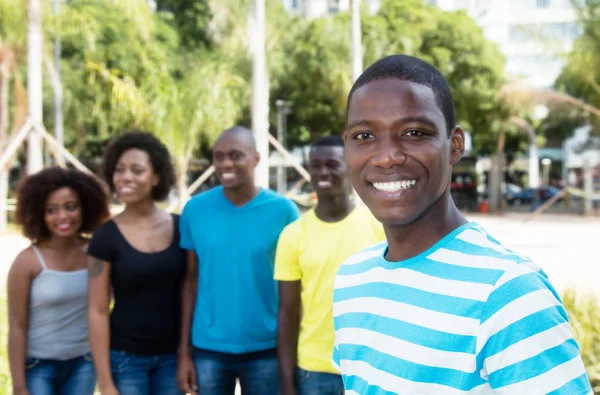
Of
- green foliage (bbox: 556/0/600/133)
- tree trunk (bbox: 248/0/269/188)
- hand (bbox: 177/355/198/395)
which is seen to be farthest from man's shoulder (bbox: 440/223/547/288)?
green foliage (bbox: 556/0/600/133)

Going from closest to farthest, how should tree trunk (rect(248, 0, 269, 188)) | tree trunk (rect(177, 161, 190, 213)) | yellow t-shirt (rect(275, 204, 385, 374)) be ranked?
yellow t-shirt (rect(275, 204, 385, 374))
tree trunk (rect(248, 0, 269, 188))
tree trunk (rect(177, 161, 190, 213))

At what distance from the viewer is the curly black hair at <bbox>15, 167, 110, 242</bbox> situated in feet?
10.7

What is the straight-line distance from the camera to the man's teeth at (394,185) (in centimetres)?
139

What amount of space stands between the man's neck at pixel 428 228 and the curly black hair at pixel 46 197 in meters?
2.36

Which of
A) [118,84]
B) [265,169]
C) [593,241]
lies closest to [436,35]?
[593,241]

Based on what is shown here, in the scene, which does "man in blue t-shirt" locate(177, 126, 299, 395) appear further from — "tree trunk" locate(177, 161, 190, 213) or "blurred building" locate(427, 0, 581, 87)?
"blurred building" locate(427, 0, 581, 87)

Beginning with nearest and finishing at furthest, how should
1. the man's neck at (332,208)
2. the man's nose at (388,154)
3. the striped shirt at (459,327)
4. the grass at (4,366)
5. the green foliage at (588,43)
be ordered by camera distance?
the striped shirt at (459,327), the man's nose at (388,154), the man's neck at (332,208), the grass at (4,366), the green foliage at (588,43)

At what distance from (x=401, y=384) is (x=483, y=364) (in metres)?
0.19

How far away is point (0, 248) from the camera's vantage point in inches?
558

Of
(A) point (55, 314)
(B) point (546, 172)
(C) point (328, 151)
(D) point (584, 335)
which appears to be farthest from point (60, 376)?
(B) point (546, 172)

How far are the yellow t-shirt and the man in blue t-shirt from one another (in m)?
0.29

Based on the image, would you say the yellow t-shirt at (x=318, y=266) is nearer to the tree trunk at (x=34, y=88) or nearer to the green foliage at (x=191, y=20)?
the tree trunk at (x=34, y=88)

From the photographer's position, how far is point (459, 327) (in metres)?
1.25

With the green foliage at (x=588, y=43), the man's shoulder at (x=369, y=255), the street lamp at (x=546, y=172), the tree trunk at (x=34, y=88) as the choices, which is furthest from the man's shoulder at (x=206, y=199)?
the street lamp at (x=546, y=172)
